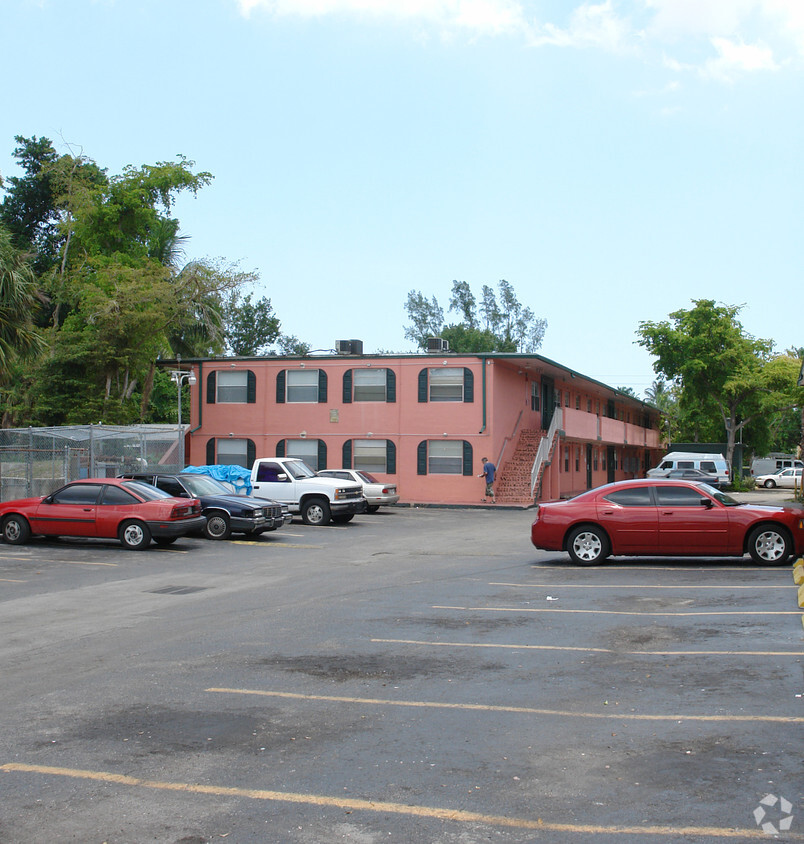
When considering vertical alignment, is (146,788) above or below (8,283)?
below

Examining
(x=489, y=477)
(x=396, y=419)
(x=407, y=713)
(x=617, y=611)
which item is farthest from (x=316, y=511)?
(x=407, y=713)

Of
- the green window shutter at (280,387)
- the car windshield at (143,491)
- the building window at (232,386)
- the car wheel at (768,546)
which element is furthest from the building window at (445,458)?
the car wheel at (768,546)

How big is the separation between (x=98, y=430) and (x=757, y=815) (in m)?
26.2

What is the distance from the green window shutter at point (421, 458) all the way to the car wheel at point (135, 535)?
17.8 m

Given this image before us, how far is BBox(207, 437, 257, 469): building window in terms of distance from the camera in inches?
1524

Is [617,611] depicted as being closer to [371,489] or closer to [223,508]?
[223,508]

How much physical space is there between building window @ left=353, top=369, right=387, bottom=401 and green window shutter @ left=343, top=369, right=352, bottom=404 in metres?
0.20

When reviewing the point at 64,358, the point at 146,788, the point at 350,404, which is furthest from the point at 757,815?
the point at 64,358

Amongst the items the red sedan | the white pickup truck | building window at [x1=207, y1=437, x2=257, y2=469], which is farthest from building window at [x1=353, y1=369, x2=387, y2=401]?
the red sedan

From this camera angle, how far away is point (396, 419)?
3675cm

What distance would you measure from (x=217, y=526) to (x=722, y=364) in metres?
40.0

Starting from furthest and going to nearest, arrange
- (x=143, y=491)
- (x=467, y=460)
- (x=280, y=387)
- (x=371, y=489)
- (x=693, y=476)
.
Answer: (x=280, y=387) → (x=693, y=476) → (x=467, y=460) → (x=371, y=489) → (x=143, y=491)

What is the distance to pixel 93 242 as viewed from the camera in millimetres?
47344

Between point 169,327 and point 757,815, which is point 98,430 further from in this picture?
point 757,815
